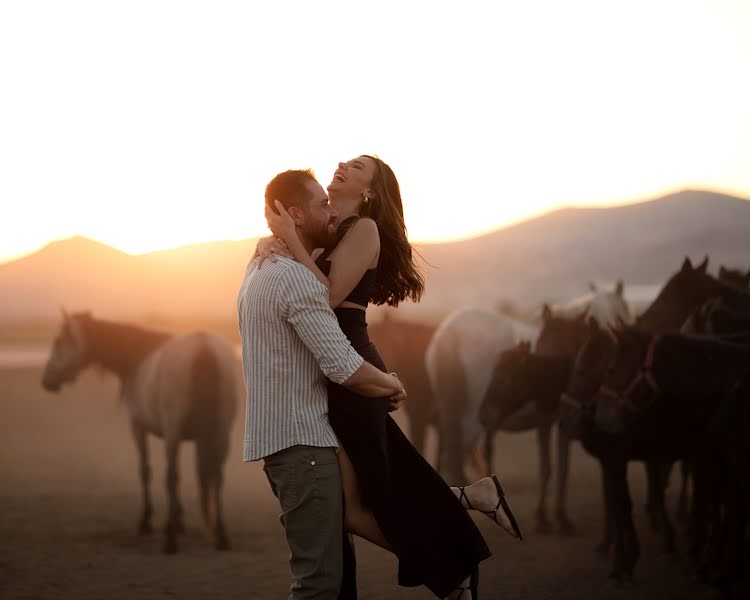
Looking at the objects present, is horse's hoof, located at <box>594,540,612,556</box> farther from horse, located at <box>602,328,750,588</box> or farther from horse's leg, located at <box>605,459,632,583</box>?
horse, located at <box>602,328,750,588</box>

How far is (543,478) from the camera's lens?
35.5 ft

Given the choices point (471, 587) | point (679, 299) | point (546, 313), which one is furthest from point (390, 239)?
point (546, 313)

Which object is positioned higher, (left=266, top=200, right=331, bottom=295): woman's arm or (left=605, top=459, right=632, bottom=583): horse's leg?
(left=266, top=200, right=331, bottom=295): woman's arm

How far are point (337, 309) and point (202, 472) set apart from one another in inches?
261

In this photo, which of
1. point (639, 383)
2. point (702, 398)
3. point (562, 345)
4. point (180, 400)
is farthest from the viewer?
point (562, 345)

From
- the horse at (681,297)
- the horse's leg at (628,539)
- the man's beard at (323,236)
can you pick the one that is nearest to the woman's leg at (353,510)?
the man's beard at (323,236)

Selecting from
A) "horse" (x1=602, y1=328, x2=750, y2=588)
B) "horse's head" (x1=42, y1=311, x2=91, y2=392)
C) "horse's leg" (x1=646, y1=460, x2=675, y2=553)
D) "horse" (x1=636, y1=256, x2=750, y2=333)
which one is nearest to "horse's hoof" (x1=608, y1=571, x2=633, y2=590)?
"horse" (x1=602, y1=328, x2=750, y2=588)

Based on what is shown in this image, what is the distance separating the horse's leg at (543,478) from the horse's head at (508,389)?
915mm

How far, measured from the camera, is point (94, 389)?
29672 millimetres

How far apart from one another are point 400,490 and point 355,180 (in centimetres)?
118

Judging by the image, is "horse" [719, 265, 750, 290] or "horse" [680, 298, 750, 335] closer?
"horse" [680, 298, 750, 335]

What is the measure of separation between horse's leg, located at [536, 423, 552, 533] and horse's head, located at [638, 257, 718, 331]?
2.36 metres

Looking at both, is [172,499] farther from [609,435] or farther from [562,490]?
[609,435]

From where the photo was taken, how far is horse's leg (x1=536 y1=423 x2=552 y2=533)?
10.2 meters
